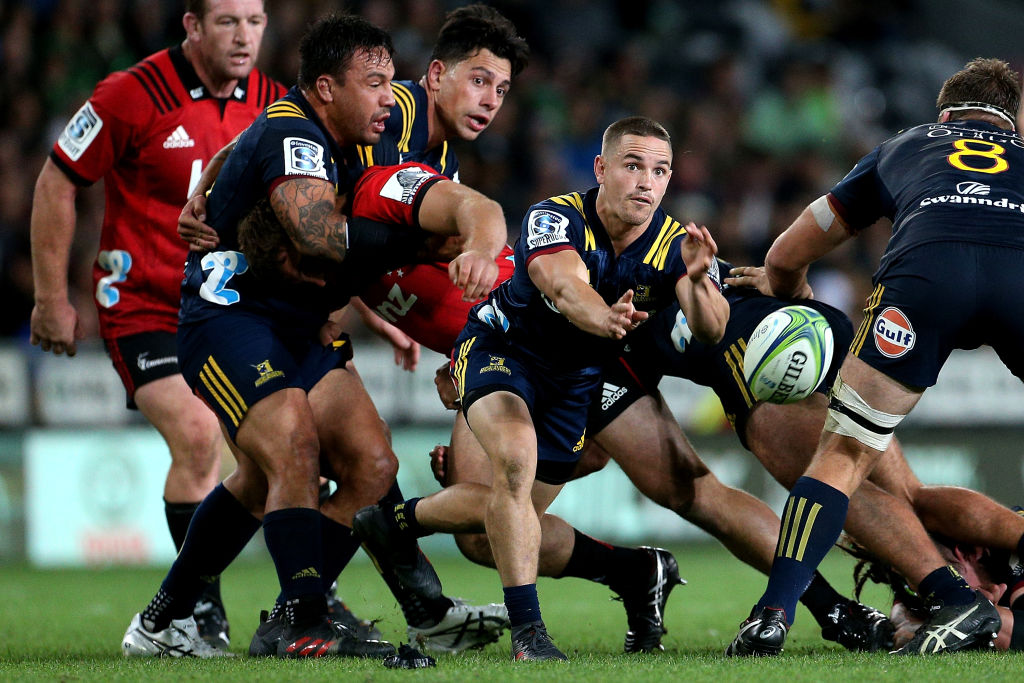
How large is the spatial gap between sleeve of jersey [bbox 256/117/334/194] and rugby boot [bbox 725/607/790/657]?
2.30m

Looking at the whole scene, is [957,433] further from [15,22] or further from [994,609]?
[15,22]

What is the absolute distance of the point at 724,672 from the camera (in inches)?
154

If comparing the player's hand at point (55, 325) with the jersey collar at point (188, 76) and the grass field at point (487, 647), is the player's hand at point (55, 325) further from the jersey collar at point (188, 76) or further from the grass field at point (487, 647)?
the grass field at point (487, 647)

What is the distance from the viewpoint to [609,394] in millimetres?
5383

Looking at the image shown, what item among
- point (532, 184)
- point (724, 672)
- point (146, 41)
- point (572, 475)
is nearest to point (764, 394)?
point (572, 475)

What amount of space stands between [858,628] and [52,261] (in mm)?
3936

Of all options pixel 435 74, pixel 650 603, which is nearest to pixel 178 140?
pixel 435 74

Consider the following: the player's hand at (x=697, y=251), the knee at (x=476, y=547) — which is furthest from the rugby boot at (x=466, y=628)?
the player's hand at (x=697, y=251)

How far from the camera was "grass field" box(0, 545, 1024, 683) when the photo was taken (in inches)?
154

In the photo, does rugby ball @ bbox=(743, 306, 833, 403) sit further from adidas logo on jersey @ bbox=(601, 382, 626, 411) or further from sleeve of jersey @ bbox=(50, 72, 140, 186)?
sleeve of jersey @ bbox=(50, 72, 140, 186)

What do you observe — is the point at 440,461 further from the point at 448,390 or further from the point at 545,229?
the point at 545,229

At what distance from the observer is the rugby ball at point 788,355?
490 centimetres

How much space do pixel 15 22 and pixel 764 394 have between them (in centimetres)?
978

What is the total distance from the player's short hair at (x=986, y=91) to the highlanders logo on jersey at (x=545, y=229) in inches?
64.3
